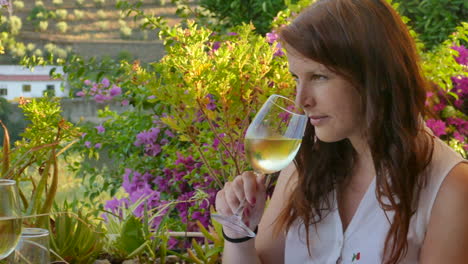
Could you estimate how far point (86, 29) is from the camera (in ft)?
11.3

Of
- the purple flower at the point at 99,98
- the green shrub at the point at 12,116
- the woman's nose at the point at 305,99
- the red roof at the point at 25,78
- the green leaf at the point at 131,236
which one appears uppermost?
the red roof at the point at 25,78

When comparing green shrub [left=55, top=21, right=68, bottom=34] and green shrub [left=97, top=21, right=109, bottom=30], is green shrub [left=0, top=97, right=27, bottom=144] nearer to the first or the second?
green shrub [left=55, top=21, right=68, bottom=34]

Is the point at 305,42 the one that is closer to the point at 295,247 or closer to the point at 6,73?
the point at 295,247

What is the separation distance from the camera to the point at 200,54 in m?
2.20

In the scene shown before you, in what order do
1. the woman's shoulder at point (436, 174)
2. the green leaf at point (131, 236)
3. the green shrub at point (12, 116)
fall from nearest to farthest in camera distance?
the woman's shoulder at point (436, 174) < the green leaf at point (131, 236) < the green shrub at point (12, 116)

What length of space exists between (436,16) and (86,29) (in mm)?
1928

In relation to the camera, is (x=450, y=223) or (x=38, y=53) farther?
(x=38, y=53)

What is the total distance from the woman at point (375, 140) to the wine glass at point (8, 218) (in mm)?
521

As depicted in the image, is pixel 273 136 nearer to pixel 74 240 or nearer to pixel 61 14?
pixel 74 240

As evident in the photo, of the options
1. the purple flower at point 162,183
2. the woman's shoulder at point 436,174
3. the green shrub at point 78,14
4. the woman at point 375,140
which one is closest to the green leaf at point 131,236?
the woman at point 375,140

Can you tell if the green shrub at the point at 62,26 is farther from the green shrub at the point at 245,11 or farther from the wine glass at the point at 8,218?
the wine glass at the point at 8,218

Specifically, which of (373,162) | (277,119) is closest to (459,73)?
(373,162)

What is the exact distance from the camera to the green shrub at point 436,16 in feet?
12.8

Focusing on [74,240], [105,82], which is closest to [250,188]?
[74,240]
